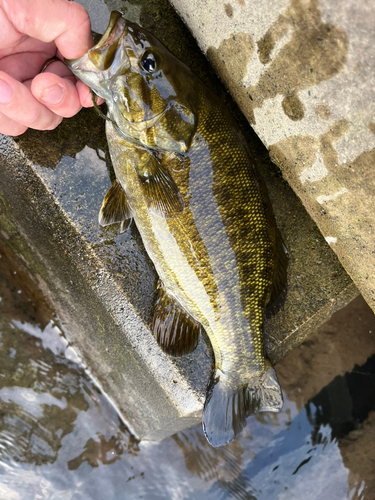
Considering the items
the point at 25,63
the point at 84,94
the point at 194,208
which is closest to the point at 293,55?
the point at 194,208

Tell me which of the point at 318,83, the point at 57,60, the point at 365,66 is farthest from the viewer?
the point at 57,60

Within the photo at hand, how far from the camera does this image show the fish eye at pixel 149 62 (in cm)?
198

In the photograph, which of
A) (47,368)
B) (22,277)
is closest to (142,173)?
(22,277)

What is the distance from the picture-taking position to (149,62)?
6.52 ft

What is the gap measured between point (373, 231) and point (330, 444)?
101 inches

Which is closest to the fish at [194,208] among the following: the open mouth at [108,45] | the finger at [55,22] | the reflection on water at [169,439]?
the open mouth at [108,45]

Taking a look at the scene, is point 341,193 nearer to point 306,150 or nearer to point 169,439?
point 306,150

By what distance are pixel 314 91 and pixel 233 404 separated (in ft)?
6.42

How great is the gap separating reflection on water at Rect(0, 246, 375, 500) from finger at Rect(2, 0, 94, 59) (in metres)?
1.86

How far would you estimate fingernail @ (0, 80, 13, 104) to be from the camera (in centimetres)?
190

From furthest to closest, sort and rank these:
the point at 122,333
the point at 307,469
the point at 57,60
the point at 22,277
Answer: the point at 307,469, the point at 22,277, the point at 122,333, the point at 57,60

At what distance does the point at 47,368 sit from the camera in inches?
132

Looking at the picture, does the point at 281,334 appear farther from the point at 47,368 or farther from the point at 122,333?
the point at 47,368

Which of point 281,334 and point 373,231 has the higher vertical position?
point 373,231
